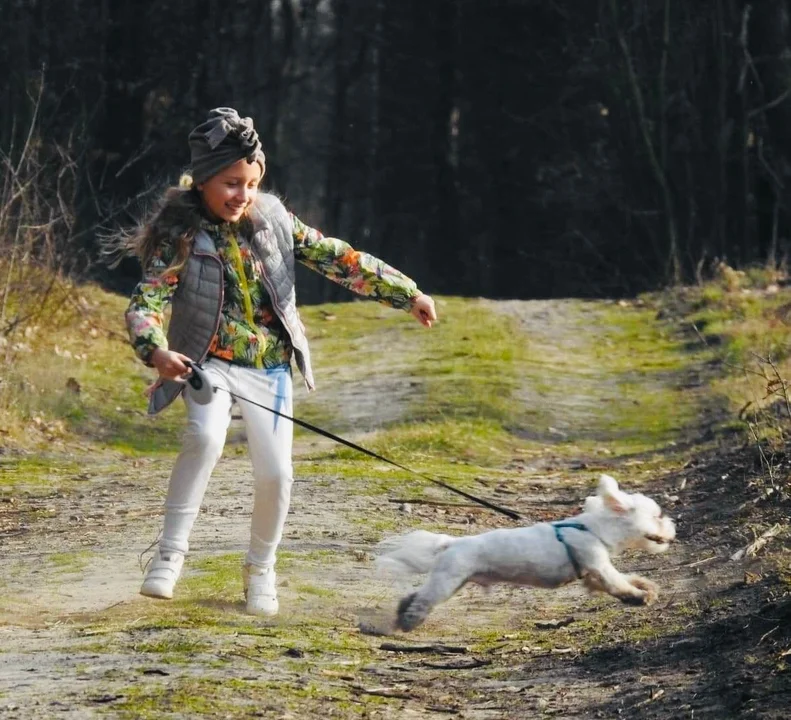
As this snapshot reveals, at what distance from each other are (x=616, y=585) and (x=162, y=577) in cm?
150

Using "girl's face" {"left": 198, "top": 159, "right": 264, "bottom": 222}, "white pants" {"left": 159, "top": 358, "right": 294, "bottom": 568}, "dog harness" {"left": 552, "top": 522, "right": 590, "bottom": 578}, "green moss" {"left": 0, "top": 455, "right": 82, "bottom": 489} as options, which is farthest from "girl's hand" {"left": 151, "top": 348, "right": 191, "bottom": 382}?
"green moss" {"left": 0, "top": 455, "right": 82, "bottom": 489}

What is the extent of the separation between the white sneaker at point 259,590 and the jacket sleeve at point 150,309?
0.85 metres

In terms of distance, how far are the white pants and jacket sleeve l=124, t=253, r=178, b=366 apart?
0.23 meters

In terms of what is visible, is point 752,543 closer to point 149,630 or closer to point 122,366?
point 149,630

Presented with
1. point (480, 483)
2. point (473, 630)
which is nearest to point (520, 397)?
point (480, 483)

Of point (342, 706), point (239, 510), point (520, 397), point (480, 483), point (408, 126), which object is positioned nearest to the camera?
point (342, 706)

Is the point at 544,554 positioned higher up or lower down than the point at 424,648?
higher up

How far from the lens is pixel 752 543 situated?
6887mm

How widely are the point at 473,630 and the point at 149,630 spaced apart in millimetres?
1171

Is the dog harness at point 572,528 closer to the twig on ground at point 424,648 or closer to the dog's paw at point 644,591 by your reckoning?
the dog's paw at point 644,591

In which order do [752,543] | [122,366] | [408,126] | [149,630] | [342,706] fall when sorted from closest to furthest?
[342,706], [149,630], [752,543], [122,366], [408,126]

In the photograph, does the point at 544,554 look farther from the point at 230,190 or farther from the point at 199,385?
the point at 230,190

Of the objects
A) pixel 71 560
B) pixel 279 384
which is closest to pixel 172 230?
Result: pixel 279 384

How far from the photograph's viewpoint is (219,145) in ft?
18.7
